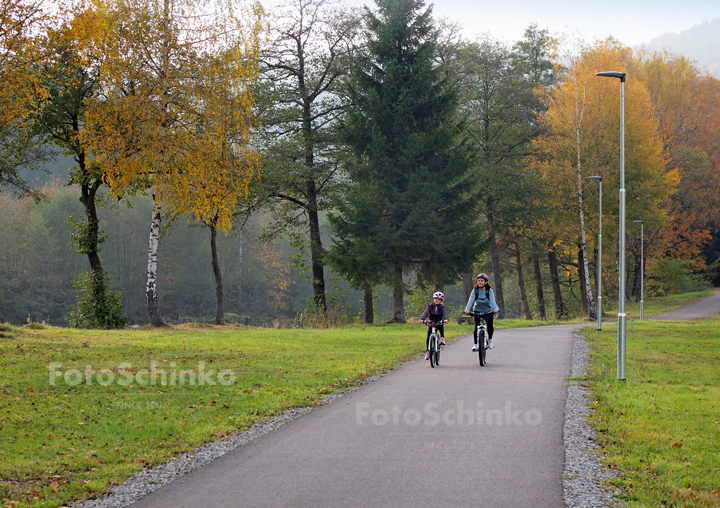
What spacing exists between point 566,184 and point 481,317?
24.8 m

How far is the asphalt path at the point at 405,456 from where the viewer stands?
220 inches

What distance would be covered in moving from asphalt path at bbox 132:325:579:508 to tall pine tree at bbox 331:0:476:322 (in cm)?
1643

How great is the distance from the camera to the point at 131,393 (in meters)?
10.3

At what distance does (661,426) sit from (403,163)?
20741 millimetres

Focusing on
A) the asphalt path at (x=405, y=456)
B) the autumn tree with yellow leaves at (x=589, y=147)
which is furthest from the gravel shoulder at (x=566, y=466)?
the autumn tree with yellow leaves at (x=589, y=147)

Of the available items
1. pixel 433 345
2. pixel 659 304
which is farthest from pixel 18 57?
pixel 659 304

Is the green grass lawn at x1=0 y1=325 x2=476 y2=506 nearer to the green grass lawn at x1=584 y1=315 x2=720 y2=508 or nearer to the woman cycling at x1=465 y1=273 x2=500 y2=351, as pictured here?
the woman cycling at x1=465 y1=273 x2=500 y2=351

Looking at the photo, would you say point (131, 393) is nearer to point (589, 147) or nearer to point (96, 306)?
point (96, 306)

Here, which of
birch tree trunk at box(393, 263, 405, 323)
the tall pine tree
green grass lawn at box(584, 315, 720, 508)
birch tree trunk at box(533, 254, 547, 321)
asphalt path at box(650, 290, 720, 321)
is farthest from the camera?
birch tree trunk at box(533, 254, 547, 321)

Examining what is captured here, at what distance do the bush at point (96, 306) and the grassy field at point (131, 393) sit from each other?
5.30 metres

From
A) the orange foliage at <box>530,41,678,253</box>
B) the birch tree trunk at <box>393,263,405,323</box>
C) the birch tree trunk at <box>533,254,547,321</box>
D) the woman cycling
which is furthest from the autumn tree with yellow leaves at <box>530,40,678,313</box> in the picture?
the woman cycling

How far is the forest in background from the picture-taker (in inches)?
925

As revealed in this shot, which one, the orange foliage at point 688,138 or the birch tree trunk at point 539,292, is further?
the orange foliage at point 688,138

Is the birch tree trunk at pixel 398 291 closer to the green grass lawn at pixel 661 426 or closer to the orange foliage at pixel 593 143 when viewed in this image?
the green grass lawn at pixel 661 426
